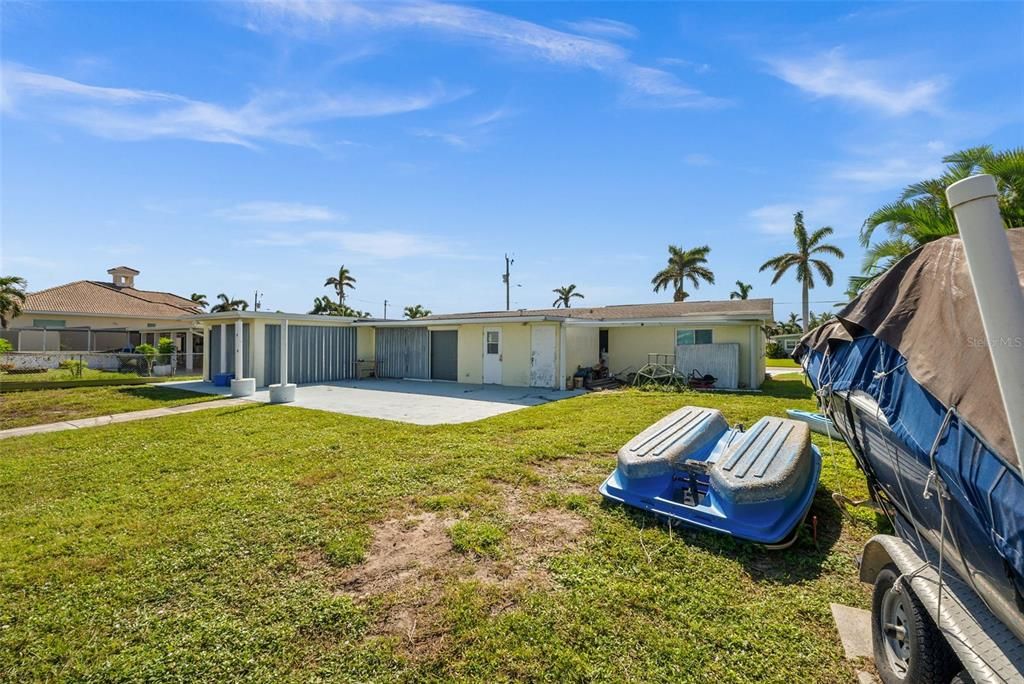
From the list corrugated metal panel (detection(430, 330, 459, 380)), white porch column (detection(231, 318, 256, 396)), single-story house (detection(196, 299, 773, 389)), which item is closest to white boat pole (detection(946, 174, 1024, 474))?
single-story house (detection(196, 299, 773, 389))

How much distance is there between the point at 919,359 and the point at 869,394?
1.93ft

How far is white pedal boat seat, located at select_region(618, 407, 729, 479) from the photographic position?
4.14m

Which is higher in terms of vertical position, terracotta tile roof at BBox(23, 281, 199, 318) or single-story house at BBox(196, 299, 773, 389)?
terracotta tile roof at BBox(23, 281, 199, 318)

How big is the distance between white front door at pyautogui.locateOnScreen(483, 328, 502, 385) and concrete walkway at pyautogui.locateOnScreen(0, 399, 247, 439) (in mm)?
7747

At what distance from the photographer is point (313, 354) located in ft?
54.2

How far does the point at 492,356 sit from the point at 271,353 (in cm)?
786

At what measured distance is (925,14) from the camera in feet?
18.2

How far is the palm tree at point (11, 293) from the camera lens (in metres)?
17.6

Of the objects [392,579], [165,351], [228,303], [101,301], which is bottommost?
[392,579]

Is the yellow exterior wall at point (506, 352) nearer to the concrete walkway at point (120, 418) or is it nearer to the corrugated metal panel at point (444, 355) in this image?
the corrugated metal panel at point (444, 355)

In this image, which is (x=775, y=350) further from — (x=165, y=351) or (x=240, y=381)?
(x=165, y=351)

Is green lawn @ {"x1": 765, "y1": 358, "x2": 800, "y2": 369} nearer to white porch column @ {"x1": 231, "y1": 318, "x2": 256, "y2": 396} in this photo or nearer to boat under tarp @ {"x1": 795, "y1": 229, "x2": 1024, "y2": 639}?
boat under tarp @ {"x1": 795, "y1": 229, "x2": 1024, "y2": 639}

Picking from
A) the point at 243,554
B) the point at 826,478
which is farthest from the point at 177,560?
the point at 826,478

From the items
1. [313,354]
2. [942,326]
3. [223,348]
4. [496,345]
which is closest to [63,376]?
[223,348]
